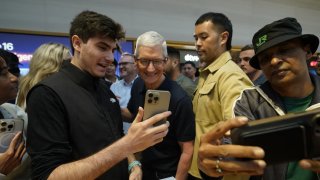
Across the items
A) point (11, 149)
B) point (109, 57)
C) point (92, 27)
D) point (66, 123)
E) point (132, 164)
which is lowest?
point (132, 164)

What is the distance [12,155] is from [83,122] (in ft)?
1.28

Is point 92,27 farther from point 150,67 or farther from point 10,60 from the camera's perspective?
point 10,60

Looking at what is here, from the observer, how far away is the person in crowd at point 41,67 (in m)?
1.79

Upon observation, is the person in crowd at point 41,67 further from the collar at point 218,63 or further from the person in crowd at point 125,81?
the person in crowd at point 125,81

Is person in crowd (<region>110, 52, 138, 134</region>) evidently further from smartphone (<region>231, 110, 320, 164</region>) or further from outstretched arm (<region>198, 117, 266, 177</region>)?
smartphone (<region>231, 110, 320, 164</region>)

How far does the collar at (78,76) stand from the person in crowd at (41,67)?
54cm

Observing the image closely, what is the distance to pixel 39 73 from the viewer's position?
5.93 ft

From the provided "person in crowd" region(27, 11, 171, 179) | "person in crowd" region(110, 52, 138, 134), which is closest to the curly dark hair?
"person in crowd" region(27, 11, 171, 179)

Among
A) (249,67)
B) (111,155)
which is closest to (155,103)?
(111,155)

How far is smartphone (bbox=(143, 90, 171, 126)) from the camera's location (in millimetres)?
1263

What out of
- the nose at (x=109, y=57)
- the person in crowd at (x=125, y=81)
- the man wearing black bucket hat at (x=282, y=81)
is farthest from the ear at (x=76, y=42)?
the person in crowd at (x=125, y=81)

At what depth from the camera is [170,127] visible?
160 centimetres

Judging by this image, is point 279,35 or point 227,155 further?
point 279,35

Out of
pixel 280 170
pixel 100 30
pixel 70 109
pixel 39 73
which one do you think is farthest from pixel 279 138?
pixel 39 73
